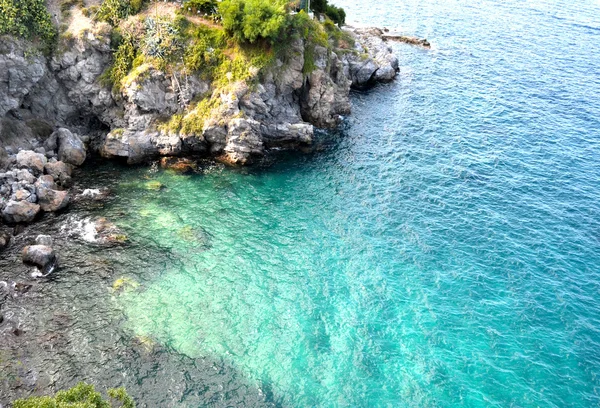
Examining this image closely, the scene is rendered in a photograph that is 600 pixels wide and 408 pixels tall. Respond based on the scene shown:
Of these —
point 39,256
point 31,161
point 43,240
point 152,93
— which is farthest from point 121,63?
point 39,256

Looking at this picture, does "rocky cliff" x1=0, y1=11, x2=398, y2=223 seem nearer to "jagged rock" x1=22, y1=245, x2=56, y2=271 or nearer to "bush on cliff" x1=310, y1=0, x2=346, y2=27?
"jagged rock" x1=22, y1=245, x2=56, y2=271

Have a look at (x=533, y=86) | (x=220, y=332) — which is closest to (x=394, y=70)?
(x=533, y=86)

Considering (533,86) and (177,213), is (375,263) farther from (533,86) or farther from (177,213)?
(533,86)

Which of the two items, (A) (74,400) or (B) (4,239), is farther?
(B) (4,239)

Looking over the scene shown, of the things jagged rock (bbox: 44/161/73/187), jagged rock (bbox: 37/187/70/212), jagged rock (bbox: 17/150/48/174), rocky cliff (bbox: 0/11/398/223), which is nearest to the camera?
jagged rock (bbox: 37/187/70/212)

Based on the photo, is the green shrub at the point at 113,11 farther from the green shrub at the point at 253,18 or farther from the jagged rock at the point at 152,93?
the green shrub at the point at 253,18

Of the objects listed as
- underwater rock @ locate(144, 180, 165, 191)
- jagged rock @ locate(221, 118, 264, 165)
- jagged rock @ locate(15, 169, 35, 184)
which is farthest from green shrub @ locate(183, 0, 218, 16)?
jagged rock @ locate(15, 169, 35, 184)

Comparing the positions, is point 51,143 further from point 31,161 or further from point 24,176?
point 24,176
